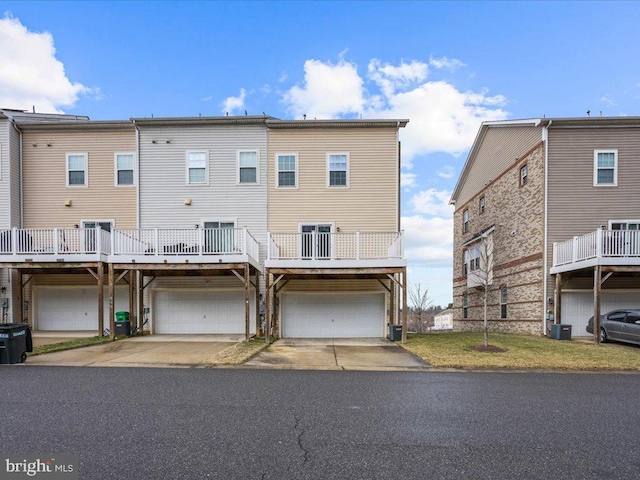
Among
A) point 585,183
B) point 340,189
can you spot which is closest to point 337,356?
point 340,189

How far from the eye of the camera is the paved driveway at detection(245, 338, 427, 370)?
9.21 meters

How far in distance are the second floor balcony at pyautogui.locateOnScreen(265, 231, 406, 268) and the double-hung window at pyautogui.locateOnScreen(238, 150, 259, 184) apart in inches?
122

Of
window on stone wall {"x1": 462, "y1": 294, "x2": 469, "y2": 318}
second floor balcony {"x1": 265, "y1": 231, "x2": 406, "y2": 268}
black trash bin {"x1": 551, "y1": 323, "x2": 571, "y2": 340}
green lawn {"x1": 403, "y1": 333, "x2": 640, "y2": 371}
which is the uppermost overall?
second floor balcony {"x1": 265, "y1": 231, "x2": 406, "y2": 268}

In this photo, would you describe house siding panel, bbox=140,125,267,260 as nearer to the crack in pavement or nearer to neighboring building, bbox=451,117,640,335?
neighboring building, bbox=451,117,640,335

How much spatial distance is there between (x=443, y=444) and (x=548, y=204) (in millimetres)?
14408

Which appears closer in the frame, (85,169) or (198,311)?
(198,311)

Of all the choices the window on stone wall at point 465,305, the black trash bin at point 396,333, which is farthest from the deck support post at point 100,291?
the window on stone wall at point 465,305

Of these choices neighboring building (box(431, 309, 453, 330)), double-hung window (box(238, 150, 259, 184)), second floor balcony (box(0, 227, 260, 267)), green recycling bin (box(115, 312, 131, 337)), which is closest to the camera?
second floor balcony (box(0, 227, 260, 267))

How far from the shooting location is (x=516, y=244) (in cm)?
1781

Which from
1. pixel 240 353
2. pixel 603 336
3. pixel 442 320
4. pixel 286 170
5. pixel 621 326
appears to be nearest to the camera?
pixel 240 353

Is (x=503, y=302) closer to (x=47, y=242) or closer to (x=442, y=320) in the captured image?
(x=47, y=242)

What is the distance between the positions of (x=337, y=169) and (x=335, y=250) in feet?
12.3

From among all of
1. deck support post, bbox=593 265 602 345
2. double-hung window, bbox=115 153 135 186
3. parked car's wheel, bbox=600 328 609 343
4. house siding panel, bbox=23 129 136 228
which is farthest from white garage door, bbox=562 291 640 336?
double-hung window, bbox=115 153 135 186

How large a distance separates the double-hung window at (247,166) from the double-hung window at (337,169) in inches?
129
